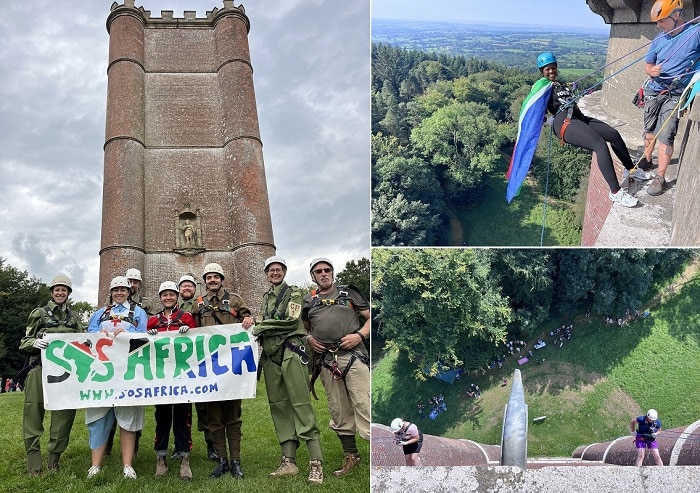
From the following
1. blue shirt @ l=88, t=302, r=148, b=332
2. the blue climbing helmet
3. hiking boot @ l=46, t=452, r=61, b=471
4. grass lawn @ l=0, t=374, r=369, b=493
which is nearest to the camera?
grass lawn @ l=0, t=374, r=369, b=493

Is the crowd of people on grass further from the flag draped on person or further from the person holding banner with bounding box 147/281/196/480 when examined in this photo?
the person holding banner with bounding box 147/281/196/480

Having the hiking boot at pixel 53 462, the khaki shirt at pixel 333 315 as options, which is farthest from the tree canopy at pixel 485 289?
the hiking boot at pixel 53 462

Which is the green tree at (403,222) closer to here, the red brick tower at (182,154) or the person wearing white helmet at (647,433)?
the person wearing white helmet at (647,433)

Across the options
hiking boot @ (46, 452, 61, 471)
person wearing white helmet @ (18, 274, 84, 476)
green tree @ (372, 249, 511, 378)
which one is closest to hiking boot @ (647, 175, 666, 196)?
green tree @ (372, 249, 511, 378)

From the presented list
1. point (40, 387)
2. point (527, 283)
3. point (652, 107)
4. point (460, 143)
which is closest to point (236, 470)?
point (40, 387)

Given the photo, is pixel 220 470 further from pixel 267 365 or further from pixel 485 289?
pixel 485 289
